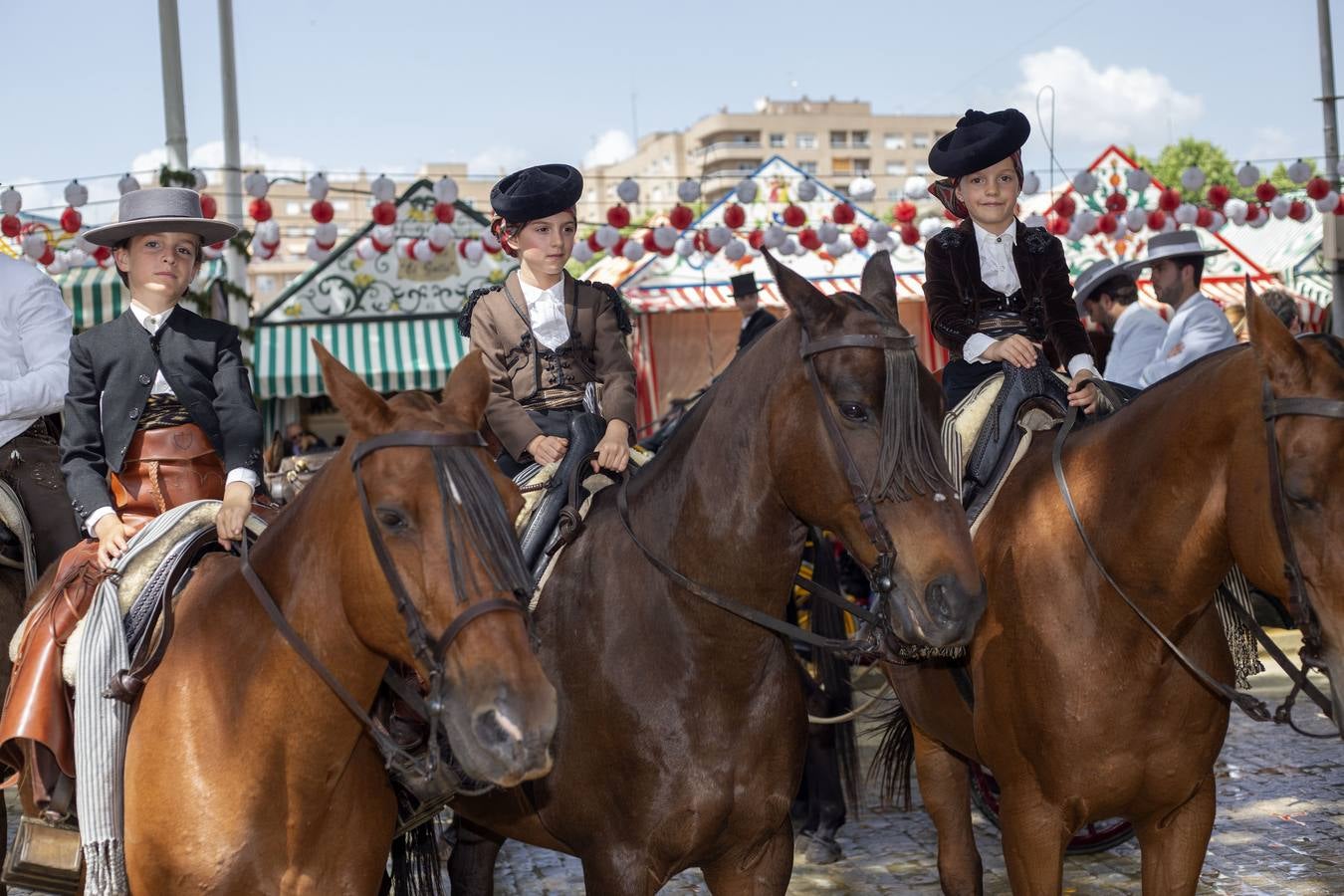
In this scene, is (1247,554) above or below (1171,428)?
below

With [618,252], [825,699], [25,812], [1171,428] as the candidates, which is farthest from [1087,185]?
[25,812]

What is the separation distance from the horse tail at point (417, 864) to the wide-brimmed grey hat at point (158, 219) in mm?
2047

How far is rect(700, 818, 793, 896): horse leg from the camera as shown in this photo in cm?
360

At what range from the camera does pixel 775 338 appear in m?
3.38

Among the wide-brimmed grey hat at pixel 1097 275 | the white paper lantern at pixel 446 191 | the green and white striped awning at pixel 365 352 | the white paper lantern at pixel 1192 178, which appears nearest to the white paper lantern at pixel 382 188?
the white paper lantern at pixel 446 191

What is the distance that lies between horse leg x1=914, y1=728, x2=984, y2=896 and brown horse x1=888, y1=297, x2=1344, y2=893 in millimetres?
765

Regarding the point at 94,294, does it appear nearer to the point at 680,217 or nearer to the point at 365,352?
the point at 365,352

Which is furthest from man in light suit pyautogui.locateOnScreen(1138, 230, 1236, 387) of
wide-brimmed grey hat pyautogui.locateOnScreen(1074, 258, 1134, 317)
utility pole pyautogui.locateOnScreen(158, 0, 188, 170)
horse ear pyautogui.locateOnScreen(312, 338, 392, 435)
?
utility pole pyautogui.locateOnScreen(158, 0, 188, 170)

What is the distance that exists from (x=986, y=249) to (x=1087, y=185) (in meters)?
12.6

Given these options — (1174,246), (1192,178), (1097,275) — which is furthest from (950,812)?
(1192,178)

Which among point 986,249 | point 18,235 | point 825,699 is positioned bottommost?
point 825,699

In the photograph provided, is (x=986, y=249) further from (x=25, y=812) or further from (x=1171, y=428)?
(x=25, y=812)

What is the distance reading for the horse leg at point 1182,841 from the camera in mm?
3740

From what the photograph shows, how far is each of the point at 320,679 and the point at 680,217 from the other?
13.6 m
